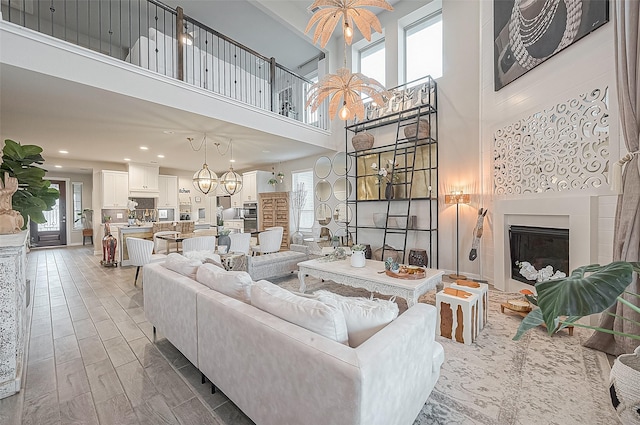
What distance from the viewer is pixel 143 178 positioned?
7594 mm

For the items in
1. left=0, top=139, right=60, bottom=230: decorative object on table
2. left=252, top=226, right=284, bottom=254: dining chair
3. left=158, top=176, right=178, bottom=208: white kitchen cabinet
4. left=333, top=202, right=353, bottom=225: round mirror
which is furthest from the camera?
left=158, top=176, right=178, bottom=208: white kitchen cabinet

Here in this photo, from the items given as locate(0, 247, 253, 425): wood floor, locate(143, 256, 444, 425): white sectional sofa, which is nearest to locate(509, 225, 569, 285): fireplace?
locate(143, 256, 444, 425): white sectional sofa

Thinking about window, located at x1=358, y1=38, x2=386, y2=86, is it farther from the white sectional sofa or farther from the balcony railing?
the white sectional sofa

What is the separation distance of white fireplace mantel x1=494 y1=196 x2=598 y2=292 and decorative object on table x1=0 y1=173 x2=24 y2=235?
5049 mm

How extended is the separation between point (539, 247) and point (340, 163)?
4.17m

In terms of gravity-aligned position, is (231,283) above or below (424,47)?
below

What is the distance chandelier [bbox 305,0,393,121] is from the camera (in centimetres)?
232

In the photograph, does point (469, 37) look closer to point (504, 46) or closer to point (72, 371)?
point (504, 46)

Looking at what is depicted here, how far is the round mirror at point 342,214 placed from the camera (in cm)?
623

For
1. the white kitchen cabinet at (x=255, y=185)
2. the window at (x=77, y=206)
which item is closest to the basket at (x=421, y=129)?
the white kitchen cabinet at (x=255, y=185)

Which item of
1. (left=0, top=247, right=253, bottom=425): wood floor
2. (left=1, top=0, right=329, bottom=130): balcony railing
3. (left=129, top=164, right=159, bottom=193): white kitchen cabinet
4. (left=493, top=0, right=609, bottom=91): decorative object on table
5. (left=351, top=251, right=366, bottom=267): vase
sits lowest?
(left=0, top=247, right=253, bottom=425): wood floor

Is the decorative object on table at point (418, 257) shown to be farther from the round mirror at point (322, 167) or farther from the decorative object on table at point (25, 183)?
the decorative object on table at point (25, 183)

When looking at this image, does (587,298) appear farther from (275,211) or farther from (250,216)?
(250,216)

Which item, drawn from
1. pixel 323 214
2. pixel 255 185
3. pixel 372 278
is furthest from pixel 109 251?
pixel 372 278
